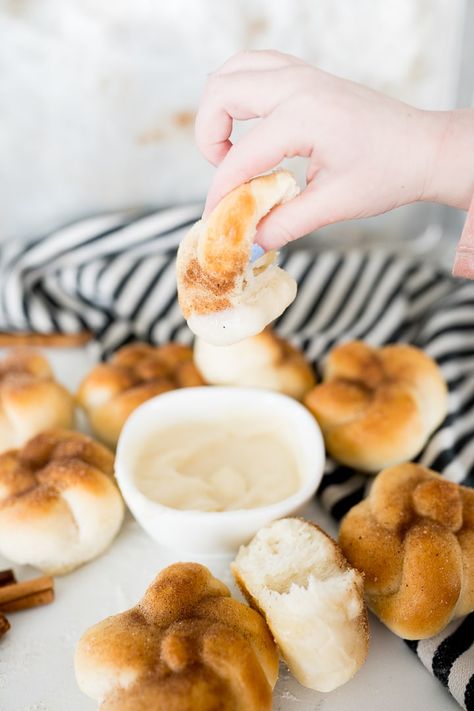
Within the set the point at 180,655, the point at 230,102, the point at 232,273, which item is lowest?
the point at 180,655

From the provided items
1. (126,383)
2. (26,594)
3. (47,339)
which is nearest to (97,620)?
(26,594)

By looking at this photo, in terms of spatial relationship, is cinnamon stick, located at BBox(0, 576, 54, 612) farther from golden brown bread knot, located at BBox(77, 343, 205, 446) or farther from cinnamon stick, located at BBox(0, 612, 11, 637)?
golden brown bread knot, located at BBox(77, 343, 205, 446)

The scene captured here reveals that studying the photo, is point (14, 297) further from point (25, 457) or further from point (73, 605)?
point (73, 605)

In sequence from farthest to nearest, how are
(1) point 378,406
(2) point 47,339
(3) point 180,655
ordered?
1. (2) point 47,339
2. (1) point 378,406
3. (3) point 180,655

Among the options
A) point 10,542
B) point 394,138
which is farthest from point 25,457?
point 394,138

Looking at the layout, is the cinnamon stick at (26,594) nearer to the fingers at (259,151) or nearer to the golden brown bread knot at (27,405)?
the golden brown bread knot at (27,405)

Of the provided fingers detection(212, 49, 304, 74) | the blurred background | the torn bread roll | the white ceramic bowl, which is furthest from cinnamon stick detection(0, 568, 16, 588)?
the blurred background

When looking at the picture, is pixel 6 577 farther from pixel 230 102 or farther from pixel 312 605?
pixel 230 102
